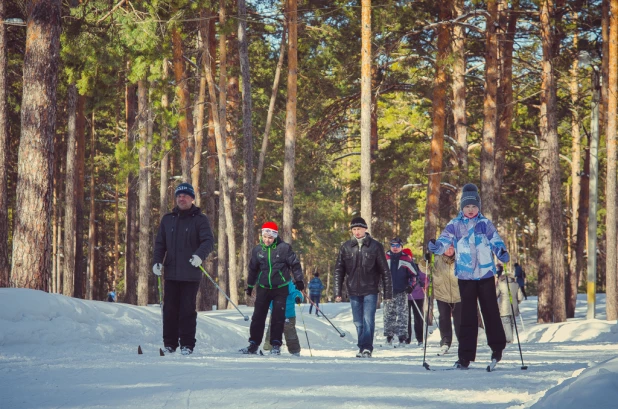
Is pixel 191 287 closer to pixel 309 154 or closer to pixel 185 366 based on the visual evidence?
pixel 185 366

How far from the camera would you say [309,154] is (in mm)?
31234

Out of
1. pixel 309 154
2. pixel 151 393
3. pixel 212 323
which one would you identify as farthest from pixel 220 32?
pixel 151 393

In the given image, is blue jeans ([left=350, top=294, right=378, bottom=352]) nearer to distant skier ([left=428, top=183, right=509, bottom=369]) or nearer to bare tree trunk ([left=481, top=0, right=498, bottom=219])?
distant skier ([left=428, top=183, right=509, bottom=369])

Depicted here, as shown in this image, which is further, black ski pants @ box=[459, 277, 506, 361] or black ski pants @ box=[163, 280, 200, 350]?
black ski pants @ box=[163, 280, 200, 350]

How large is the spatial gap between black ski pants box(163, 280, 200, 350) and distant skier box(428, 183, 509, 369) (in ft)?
10.6

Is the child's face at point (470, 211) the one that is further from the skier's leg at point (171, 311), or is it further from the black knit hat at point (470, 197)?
the skier's leg at point (171, 311)

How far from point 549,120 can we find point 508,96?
1.76m

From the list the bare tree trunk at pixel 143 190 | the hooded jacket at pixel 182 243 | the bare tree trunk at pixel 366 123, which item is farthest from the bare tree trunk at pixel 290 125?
the hooded jacket at pixel 182 243

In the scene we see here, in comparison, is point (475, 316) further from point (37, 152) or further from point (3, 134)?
point (3, 134)

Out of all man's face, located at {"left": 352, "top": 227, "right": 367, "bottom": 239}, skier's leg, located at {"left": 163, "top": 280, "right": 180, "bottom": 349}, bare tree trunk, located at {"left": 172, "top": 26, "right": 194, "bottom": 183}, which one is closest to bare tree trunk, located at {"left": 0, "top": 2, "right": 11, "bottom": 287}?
bare tree trunk, located at {"left": 172, "top": 26, "right": 194, "bottom": 183}

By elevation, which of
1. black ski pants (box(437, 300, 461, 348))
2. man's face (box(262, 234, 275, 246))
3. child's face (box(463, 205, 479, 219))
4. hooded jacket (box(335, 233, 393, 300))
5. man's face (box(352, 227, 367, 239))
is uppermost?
child's face (box(463, 205, 479, 219))

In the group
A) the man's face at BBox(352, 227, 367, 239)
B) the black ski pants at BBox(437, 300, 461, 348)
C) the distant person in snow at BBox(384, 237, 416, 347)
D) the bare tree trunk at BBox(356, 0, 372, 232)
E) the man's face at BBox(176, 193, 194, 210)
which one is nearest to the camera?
the man's face at BBox(176, 193, 194, 210)

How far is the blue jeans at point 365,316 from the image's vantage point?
10880 mm

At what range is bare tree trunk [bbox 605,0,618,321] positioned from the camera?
2228cm
